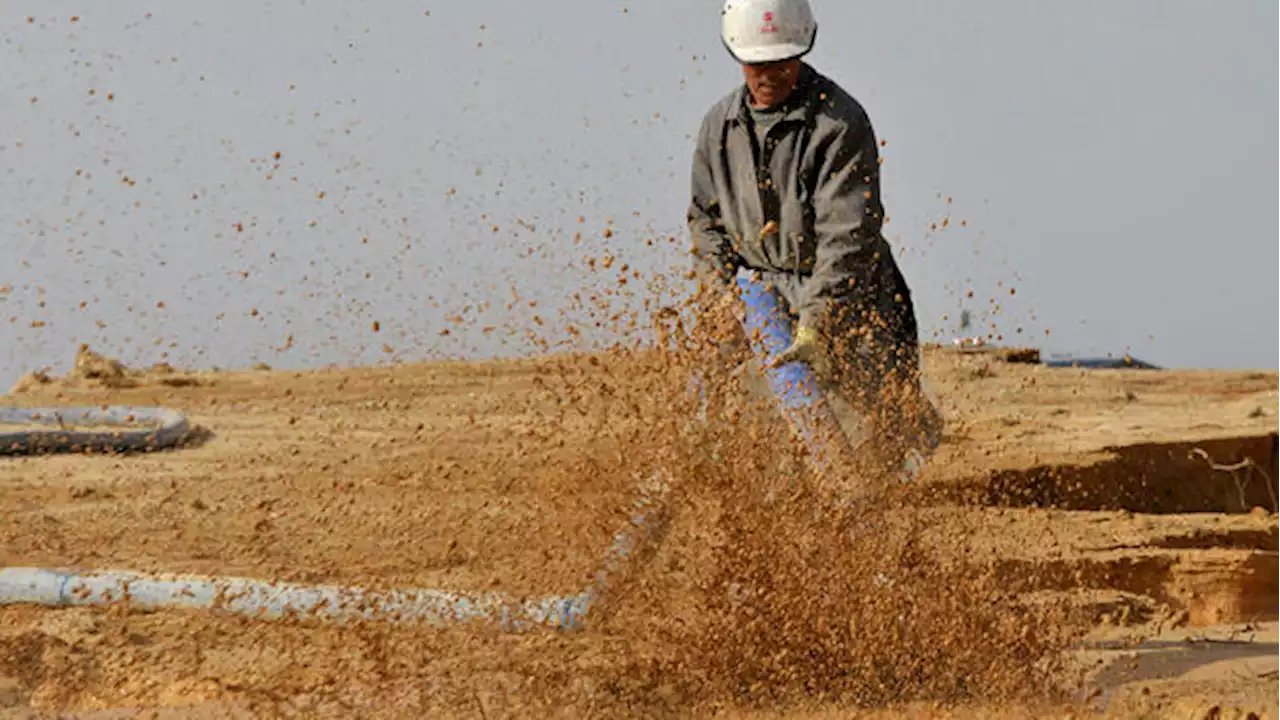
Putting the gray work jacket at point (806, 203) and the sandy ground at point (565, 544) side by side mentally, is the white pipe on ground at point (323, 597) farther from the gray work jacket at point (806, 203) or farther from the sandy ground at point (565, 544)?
the gray work jacket at point (806, 203)

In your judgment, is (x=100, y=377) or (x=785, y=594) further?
(x=100, y=377)

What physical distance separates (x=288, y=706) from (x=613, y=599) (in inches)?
44.4

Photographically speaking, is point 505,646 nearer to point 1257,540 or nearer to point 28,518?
point 28,518

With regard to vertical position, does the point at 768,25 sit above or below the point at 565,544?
above

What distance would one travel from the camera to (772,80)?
6.04 meters

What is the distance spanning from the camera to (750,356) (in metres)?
6.15

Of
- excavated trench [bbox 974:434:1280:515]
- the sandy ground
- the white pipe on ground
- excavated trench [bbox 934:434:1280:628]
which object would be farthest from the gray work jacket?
excavated trench [bbox 974:434:1280:515]

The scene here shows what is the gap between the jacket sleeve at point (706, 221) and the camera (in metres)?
6.32

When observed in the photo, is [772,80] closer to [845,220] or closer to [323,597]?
[845,220]

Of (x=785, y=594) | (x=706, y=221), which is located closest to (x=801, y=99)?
(x=706, y=221)

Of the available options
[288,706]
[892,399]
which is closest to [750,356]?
[892,399]

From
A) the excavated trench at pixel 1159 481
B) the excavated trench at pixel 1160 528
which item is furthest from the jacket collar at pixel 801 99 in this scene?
the excavated trench at pixel 1159 481

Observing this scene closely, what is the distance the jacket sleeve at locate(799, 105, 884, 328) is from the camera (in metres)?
5.92

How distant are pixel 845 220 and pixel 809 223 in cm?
23
